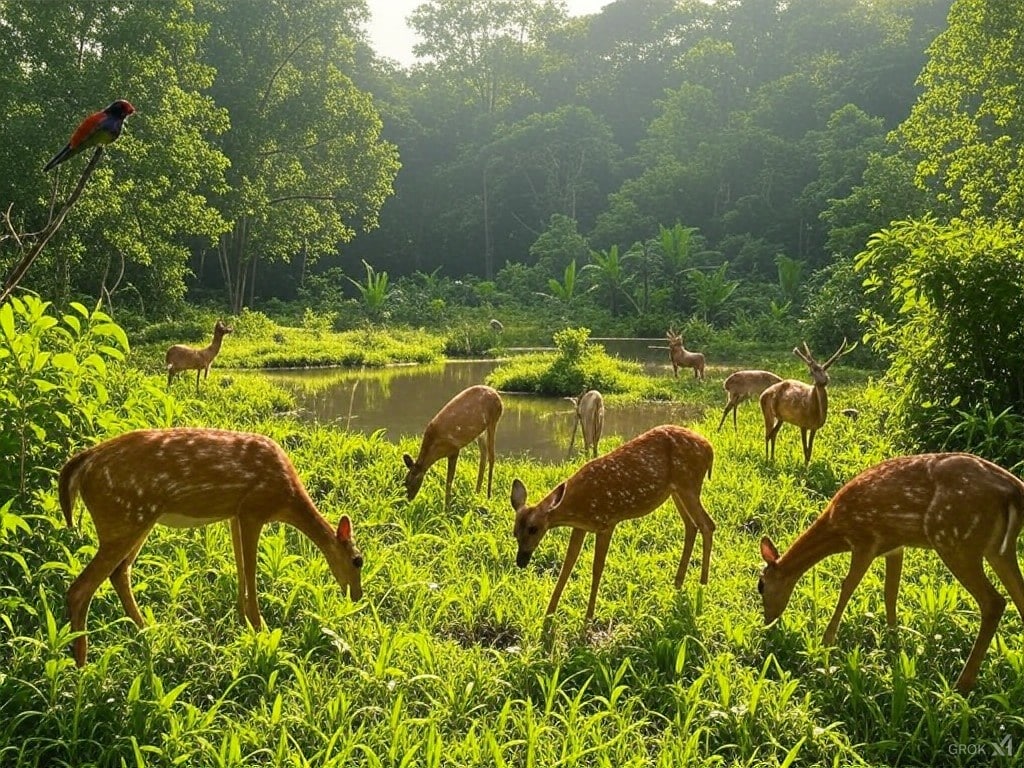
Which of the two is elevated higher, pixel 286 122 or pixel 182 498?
pixel 286 122

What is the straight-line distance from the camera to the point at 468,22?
48.3 metres

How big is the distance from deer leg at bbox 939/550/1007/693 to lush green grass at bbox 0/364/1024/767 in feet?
0.39

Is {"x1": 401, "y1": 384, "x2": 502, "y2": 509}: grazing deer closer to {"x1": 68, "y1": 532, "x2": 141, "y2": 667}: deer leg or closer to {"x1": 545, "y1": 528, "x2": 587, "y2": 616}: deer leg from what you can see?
{"x1": 545, "y1": 528, "x2": 587, "y2": 616}: deer leg

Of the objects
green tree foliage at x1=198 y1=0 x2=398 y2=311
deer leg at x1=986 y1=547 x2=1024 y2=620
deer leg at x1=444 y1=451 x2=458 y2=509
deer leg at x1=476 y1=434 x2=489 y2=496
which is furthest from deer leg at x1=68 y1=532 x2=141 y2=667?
green tree foliage at x1=198 y1=0 x2=398 y2=311

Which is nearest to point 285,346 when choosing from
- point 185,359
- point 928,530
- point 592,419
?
point 185,359

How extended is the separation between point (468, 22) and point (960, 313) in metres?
46.9

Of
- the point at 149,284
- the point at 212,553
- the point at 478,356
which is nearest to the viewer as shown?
the point at 212,553

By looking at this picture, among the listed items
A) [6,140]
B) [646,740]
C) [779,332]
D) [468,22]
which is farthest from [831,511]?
[468,22]

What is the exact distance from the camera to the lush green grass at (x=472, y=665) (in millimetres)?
3242

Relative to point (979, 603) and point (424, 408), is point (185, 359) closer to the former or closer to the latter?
point (424, 408)

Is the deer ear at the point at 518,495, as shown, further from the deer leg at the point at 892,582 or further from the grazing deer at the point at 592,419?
the grazing deer at the point at 592,419

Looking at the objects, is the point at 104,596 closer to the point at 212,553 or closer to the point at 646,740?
the point at 212,553

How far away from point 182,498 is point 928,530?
3542 millimetres

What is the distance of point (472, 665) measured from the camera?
389cm
